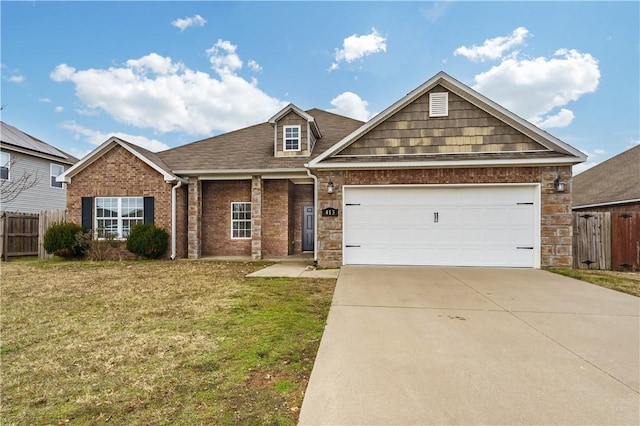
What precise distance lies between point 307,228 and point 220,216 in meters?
3.65

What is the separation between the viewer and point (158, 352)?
3371 mm

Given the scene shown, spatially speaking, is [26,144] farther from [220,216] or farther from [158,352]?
[158,352]

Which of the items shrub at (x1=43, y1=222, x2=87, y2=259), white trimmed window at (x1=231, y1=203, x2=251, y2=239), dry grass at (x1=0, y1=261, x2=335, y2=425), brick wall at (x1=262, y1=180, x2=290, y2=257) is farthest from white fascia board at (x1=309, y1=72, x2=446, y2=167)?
shrub at (x1=43, y1=222, x2=87, y2=259)

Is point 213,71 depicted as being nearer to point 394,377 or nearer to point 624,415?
point 394,377

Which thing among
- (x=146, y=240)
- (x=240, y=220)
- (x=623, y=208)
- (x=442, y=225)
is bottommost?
(x=146, y=240)

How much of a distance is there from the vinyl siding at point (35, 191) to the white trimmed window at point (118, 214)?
776 cm

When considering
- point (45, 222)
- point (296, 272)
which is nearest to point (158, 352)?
point (296, 272)

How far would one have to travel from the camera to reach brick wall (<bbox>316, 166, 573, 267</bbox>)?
859 cm

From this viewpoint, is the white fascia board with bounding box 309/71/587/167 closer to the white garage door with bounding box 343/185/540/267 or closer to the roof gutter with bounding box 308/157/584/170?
the roof gutter with bounding box 308/157/584/170

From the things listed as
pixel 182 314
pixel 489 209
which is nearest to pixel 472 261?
pixel 489 209

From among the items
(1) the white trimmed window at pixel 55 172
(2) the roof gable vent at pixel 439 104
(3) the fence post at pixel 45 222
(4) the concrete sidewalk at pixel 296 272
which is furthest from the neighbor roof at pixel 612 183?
(1) the white trimmed window at pixel 55 172

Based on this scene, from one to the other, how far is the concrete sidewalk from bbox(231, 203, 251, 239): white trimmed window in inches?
134

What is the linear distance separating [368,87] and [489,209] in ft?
33.6

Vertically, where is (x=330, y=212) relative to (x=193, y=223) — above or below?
above
